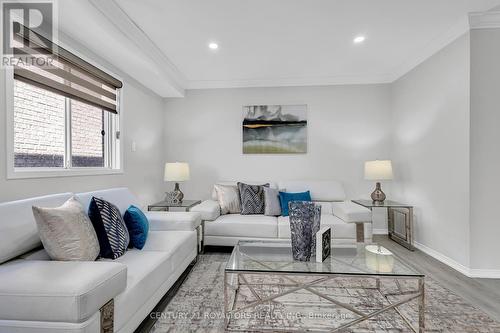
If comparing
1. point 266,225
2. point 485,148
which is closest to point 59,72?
point 266,225

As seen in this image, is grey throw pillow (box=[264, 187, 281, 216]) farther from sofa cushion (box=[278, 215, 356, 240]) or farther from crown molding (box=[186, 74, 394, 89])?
crown molding (box=[186, 74, 394, 89])

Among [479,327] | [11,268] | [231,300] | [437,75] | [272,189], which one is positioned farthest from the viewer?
[272,189]

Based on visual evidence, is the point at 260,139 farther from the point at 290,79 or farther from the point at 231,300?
the point at 231,300

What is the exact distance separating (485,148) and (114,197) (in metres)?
3.60

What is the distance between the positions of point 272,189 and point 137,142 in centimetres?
200

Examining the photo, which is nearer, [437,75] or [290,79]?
[437,75]

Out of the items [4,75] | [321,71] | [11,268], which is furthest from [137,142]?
[321,71]

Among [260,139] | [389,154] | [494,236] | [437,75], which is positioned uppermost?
[437,75]

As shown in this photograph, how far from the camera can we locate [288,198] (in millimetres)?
3412

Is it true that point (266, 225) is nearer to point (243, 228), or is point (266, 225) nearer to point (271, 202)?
point (243, 228)

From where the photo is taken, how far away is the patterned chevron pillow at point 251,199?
3.42m

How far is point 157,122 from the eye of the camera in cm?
408

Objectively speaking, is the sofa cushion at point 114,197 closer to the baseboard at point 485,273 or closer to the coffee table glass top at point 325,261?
the coffee table glass top at point 325,261

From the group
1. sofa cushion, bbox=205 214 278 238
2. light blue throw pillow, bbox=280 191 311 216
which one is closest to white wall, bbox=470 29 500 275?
light blue throw pillow, bbox=280 191 311 216
